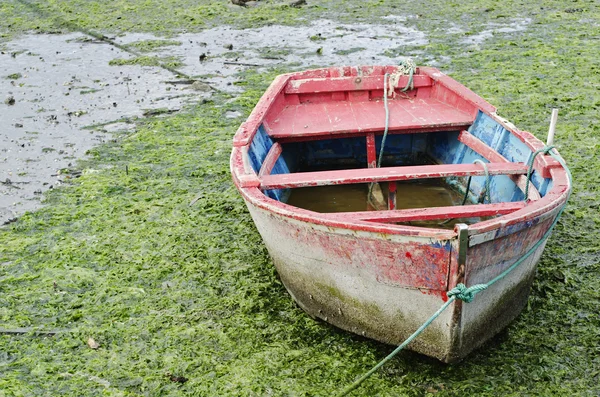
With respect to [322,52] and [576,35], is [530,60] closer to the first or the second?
[576,35]

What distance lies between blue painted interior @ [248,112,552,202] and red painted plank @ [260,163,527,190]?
0.31 meters

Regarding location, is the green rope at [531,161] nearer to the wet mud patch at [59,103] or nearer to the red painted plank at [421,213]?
the red painted plank at [421,213]

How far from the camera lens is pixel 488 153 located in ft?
17.2

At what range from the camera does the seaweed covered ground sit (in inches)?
153

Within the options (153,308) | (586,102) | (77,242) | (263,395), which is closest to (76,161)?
(77,242)

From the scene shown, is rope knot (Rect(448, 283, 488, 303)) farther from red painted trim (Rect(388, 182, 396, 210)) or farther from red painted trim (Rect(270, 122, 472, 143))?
red painted trim (Rect(270, 122, 472, 143))

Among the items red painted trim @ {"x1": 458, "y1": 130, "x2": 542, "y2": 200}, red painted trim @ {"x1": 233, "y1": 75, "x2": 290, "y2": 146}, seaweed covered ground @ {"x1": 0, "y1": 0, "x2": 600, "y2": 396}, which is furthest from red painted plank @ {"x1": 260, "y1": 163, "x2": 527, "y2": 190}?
seaweed covered ground @ {"x1": 0, "y1": 0, "x2": 600, "y2": 396}

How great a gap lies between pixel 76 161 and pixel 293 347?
4.17m

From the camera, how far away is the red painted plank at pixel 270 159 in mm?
5127

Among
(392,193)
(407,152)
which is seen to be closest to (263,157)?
(392,193)

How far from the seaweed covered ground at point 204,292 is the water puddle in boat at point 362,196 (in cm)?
56

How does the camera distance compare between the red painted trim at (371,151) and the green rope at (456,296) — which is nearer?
the green rope at (456,296)

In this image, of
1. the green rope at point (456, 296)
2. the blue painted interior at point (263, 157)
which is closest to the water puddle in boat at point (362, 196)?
the blue painted interior at point (263, 157)

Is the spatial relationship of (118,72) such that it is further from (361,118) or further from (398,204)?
(398,204)
